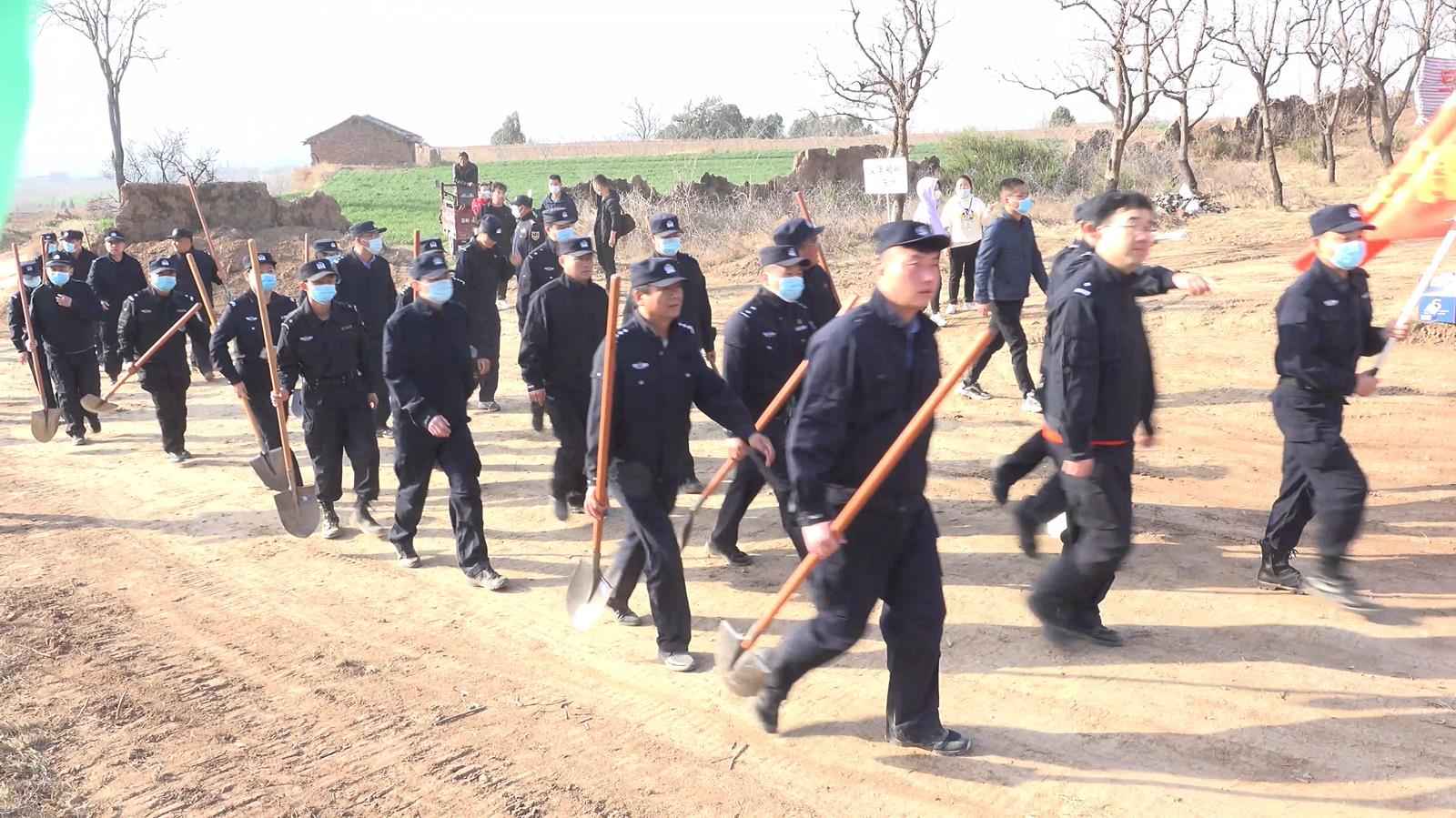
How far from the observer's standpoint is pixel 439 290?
707 centimetres

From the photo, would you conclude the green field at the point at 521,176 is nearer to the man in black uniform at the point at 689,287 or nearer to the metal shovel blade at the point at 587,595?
the man in black uniform at the point at 689,287

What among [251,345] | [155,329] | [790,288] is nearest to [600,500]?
[790,288]

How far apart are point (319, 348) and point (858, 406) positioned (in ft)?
16.2

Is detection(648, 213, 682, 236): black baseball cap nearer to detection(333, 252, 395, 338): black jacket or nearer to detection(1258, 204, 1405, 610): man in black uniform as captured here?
detection(333, 252, 395, 338): black jacket

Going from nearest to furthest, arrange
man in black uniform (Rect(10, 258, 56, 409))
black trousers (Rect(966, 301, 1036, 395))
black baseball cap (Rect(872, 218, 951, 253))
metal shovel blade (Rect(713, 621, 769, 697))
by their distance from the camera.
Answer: black baseball cap (Rect(872, 218, 951, 253)), metal shovel blade (Rect(713, 621, 769, 697)), black trousers (Rect(966, 301, 1036, 395)), man in black uniform (Rect(10, 258, 56, 409))

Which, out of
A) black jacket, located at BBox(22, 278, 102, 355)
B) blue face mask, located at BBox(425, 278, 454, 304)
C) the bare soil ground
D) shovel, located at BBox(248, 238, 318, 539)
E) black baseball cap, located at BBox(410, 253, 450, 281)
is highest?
black baseball cap, located at BBox(410, 253, 450, 281)

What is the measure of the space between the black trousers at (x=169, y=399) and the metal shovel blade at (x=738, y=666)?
7587 millimetres

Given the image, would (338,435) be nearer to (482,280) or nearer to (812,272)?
(482,280)

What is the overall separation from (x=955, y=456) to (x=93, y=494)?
7.31m

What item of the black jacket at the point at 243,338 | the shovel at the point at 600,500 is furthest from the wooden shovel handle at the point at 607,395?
the black jacket at the point at 243,338

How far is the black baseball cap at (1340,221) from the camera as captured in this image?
18.8ft

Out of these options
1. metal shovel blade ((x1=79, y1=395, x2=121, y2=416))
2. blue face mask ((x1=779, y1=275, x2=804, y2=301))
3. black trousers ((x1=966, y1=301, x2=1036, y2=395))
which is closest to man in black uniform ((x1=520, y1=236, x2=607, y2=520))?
blue face mask ((x1=779, y1=275, x2=804, y2=301))

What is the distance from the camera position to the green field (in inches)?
1548

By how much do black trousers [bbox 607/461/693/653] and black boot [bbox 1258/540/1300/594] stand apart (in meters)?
3.19
